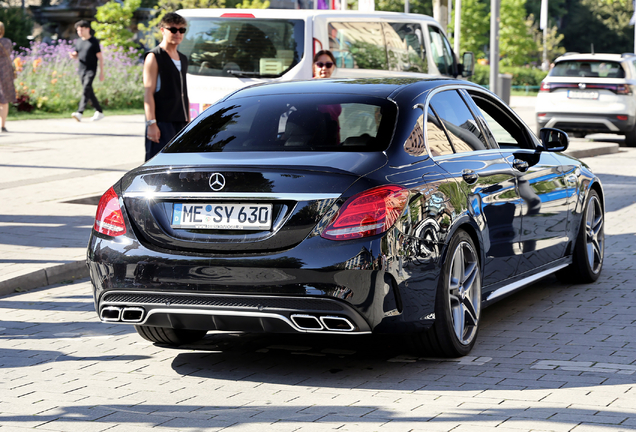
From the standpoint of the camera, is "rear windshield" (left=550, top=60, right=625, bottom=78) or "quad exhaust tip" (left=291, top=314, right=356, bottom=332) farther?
"rear windshield" (left=550, top=60, right=625, bottom=78)

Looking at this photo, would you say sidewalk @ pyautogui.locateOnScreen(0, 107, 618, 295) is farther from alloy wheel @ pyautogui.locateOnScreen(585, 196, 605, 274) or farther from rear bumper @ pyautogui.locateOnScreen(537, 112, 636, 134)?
alloy wheel @ pyautogui.locateOnScreen(585, 196, 605, 274)

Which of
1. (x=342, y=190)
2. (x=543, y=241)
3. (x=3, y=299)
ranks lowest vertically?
(x=3, y=299)

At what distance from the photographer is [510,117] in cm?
691

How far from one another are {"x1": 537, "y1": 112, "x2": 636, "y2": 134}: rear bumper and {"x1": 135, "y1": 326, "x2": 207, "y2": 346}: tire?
15.9m

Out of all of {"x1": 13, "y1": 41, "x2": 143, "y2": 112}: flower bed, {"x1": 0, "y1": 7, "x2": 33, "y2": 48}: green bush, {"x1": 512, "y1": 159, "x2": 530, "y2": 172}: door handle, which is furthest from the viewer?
{"x1": 0, "y1": 7, "x2": 33, "y2": 48}: green bush

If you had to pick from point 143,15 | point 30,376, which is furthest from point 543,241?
point 143,15

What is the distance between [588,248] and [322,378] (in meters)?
3.22

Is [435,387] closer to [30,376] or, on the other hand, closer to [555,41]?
[30,376]

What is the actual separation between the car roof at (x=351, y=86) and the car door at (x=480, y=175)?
0.11m

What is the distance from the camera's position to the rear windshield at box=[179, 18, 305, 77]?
42.2 feet

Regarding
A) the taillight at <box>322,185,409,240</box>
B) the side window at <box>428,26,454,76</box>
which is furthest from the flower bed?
the taillight at <box>322,185,409,240</box>

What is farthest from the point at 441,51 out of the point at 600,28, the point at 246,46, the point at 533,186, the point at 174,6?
the point at 600,28

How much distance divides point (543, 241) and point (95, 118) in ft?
60.0

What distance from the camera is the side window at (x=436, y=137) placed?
18.2 ft
